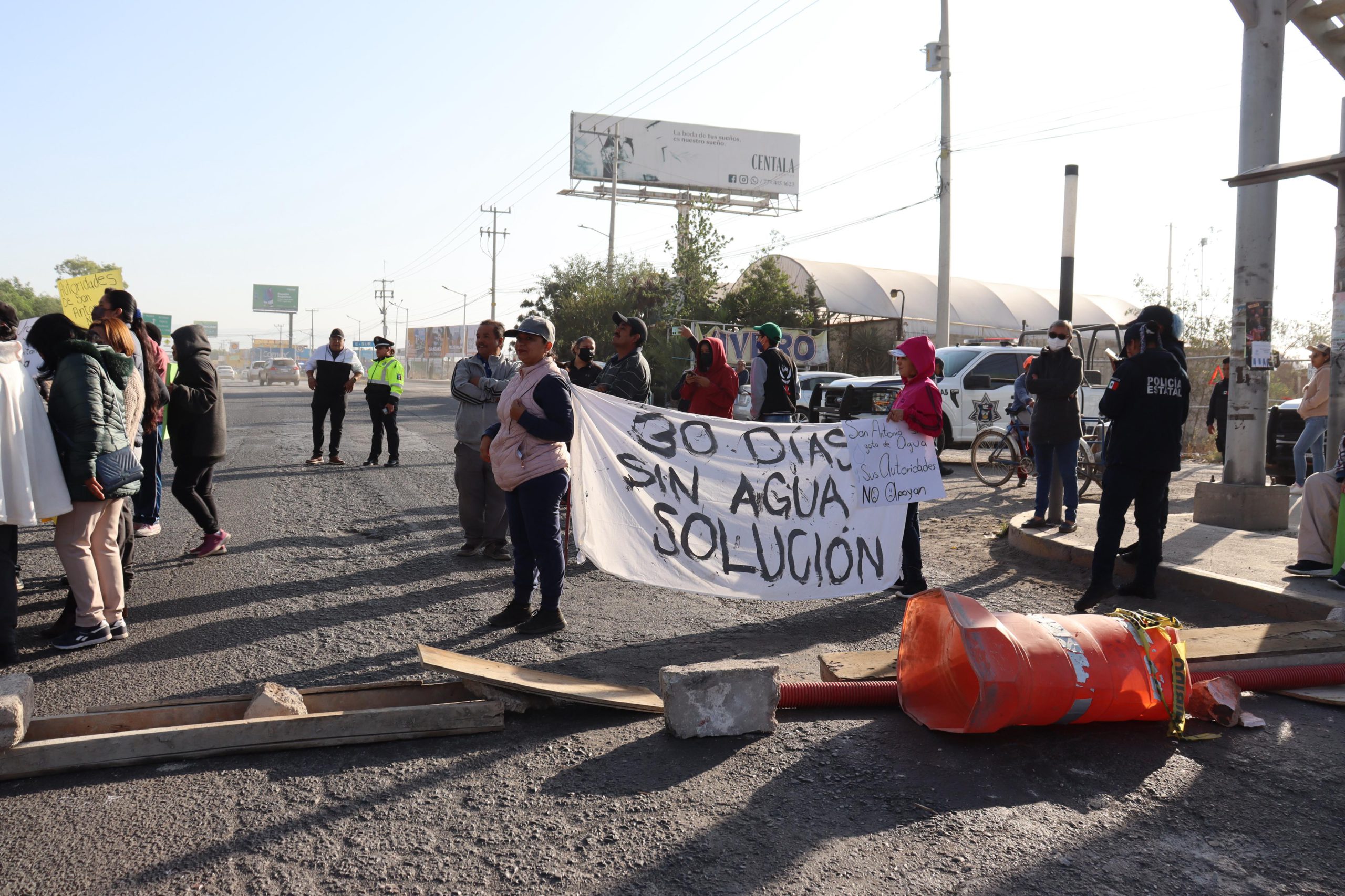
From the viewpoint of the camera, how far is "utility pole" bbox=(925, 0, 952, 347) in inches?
886

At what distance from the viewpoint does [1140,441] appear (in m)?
6.16

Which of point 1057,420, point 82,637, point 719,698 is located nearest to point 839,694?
point 719,698

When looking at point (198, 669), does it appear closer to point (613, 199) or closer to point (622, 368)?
point (622, 368)

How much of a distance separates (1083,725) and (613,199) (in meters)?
44.8

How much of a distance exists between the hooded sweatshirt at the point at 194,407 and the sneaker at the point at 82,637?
86.8 inches

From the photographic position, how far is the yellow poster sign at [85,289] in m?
10.2

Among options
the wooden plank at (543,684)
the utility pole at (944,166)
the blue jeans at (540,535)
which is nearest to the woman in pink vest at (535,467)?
the blue jeans at (540,535)

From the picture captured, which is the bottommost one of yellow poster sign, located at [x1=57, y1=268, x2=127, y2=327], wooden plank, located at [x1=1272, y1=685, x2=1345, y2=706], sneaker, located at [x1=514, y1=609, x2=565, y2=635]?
wooden plank, located at [x1=1272, y1=685, x2=1345, y2=706]

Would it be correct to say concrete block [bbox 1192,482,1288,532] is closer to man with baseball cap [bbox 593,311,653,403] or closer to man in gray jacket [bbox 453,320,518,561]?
man with baseball cap [bbox 593,311,653,403]

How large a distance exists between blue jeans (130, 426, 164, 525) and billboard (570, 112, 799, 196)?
4904cm

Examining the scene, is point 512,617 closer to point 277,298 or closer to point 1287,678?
point 1287,678

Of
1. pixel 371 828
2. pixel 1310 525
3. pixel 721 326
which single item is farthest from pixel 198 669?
pixel 721 326

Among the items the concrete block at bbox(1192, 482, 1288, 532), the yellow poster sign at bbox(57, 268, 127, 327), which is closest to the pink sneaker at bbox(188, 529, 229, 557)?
the yellow poster sign at bbox(57, 268, 127, 327)

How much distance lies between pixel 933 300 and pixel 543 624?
4292 cm
